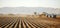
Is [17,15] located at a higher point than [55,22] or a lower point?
higher

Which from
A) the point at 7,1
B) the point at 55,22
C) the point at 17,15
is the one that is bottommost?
the point at 55,22

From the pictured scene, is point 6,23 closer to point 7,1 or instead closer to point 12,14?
point 12,14

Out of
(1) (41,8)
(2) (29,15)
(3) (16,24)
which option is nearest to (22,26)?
(3) (16,24)

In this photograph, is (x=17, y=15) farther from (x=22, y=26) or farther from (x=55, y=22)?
(x=55, y=22)

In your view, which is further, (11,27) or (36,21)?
(36,21)

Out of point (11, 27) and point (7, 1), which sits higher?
point (7, 1)

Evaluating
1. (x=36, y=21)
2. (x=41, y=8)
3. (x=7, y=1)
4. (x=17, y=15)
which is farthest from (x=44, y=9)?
(x=7, y=1)
